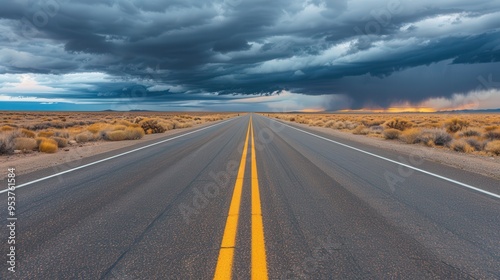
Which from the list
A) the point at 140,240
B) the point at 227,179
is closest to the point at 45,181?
the point at 227,179

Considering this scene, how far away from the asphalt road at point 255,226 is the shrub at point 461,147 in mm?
8270

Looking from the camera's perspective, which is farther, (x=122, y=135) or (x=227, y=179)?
(x=122, y=135)

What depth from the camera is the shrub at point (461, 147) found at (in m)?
15.2

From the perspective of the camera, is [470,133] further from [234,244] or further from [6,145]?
[6,145]

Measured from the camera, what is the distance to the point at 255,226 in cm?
445

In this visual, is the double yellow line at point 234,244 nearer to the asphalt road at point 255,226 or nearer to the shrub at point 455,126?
the asphalt road at point 255,226

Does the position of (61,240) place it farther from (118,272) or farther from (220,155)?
(220,155)

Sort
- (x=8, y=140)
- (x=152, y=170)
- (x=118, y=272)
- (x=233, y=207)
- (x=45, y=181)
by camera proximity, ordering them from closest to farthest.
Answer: (x=118, y=272), (x=233, y=207), (x=45, y=181), (x=152, y=170), (x=8, y=140)

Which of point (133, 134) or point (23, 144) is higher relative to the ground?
point (23, 144)

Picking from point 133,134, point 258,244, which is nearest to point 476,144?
point 258,244

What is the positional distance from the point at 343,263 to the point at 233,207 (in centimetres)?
238

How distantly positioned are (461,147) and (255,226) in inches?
587

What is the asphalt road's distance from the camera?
3293 millimetres

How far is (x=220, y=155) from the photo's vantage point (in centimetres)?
1230
